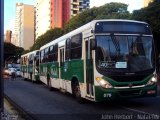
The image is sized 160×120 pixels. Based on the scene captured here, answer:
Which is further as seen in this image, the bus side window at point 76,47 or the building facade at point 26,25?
the building facade at point 26,25

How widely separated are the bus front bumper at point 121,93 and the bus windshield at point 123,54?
634 millimetres

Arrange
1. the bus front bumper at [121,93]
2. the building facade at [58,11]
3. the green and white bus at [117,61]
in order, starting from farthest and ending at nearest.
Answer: the building facade at [58,11]
the green and white bus at [117,61]
the bus front bumper at [121,93]

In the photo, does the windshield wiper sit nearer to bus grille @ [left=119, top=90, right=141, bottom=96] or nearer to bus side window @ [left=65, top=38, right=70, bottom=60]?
bus grille @ [left=119, top=90, right=141, bottom=96]

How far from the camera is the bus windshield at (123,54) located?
13680mm

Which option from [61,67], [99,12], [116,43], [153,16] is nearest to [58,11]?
[99,12]

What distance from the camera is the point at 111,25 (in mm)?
14297

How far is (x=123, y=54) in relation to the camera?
543 inches

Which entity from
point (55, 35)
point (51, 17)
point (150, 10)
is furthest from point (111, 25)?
point (51, 17)

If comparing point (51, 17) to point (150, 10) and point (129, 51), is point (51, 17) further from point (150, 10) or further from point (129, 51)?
point (129, 51)

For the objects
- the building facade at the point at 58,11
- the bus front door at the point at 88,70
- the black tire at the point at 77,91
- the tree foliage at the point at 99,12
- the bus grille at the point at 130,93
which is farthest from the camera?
the building facade at the point at 58,11

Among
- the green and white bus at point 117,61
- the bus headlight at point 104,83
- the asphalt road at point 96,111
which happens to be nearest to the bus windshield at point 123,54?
the green and white bus at point 117,61

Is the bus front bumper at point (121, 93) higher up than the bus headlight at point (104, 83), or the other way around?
the bus headlight at point (104, 83)

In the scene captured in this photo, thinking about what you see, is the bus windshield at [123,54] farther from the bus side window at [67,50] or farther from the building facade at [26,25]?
the building facade at [26,25]

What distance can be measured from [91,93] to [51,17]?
416 feet
